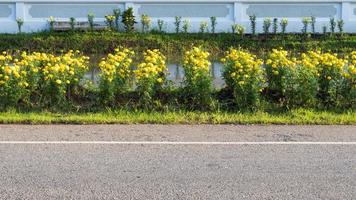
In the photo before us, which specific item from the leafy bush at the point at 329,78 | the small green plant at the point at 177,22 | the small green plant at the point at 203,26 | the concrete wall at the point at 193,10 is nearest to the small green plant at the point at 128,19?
the concrete wall at the point at 193,10

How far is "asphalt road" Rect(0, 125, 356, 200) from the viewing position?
19.4ft

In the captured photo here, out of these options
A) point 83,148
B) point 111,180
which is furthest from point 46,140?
point 111,180

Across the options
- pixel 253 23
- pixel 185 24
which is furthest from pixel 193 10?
pixel 253 23

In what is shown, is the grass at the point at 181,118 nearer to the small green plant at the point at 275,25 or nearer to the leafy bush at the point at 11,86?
the leafy bush at the point at 11,86

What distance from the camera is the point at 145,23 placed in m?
21.9

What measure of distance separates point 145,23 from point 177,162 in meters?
15.3

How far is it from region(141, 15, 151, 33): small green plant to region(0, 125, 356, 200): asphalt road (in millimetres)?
13187

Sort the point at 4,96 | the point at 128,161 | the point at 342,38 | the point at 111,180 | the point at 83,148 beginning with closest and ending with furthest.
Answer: the point at 111,180
the point at 128,161
the point at 83,148
the point at 4,96
the point at 342,38

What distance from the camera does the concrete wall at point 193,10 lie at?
22.1 meters

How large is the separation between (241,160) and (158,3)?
15.7 metres

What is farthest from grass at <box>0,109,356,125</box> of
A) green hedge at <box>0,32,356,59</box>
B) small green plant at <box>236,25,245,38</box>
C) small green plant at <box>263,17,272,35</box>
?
small green plant at <box>263,17,272,35</box>

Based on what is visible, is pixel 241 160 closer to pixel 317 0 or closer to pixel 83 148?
pixel 83 148

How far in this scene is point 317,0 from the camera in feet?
72.4

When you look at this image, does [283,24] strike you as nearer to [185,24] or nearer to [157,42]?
[185,24]
